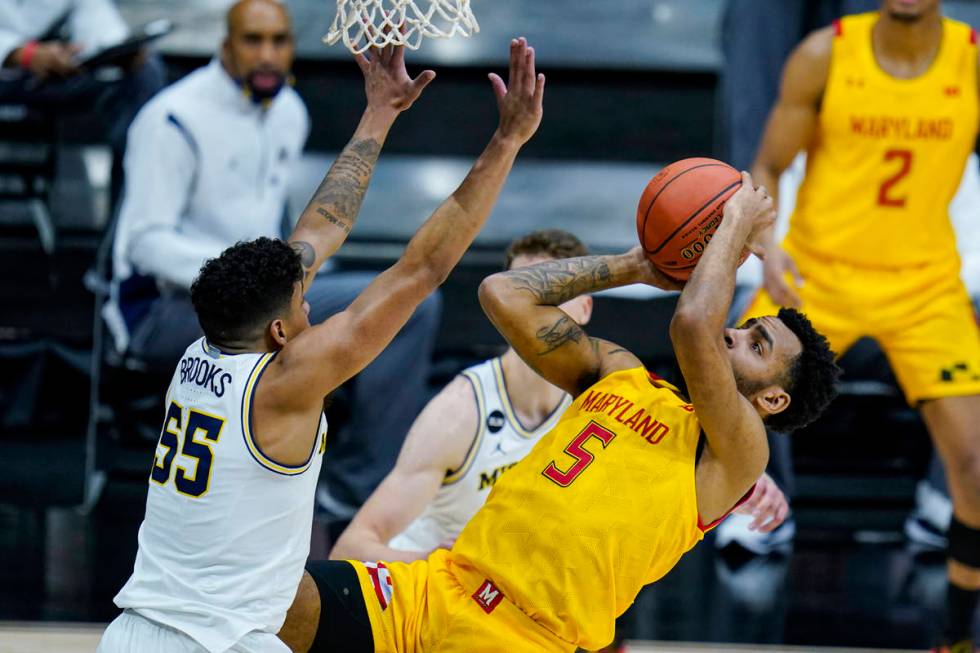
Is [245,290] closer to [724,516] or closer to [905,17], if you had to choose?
[724,516]

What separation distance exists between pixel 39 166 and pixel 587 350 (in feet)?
14.9

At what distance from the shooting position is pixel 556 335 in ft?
10.9

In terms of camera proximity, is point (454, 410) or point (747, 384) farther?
point (454, 410)

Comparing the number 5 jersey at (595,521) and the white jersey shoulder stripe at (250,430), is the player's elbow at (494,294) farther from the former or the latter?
the white jersey shoulder stripe at (250,430)

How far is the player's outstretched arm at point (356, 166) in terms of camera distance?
11.1 ft

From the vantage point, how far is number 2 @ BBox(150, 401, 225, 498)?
294cm

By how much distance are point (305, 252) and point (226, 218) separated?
2.49 meters

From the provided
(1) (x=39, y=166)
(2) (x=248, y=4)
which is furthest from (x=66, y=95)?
(2) (x=248, y=4)

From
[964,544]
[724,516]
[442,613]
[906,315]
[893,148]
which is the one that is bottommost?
[964,544]

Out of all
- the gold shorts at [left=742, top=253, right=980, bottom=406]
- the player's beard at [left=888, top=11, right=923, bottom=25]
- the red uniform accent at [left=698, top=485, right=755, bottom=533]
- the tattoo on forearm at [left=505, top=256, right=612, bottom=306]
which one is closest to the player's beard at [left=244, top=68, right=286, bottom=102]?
the gold shorts at [left=742, top=253, right=980, bottom=406]

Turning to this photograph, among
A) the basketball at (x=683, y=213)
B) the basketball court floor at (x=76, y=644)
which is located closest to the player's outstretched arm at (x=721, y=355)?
the basketball at (x=683, y=213)

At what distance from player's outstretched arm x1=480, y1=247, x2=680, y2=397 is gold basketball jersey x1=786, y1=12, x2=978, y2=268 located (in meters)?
1.96

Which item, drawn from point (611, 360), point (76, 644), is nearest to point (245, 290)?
point (611, 360)

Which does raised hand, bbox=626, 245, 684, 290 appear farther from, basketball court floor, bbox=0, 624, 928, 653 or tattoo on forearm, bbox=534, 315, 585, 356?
basketball court floor, bbox=0, 624, 928, 653
